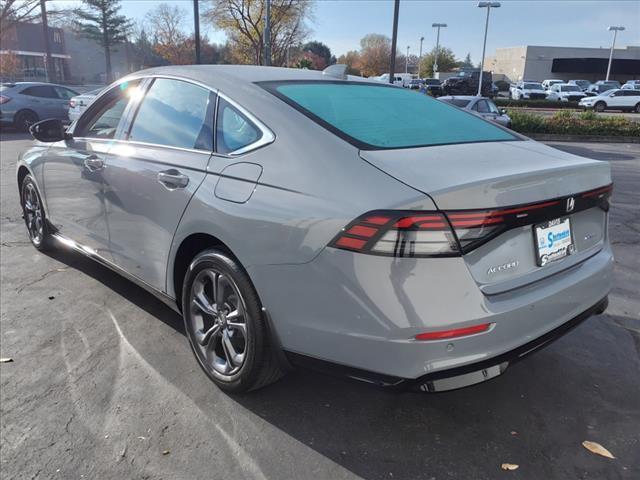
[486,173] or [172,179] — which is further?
[172,179]

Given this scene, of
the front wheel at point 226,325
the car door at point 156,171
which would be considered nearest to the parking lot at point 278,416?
the front wheel at point 226,325

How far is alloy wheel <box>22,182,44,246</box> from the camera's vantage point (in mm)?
4863

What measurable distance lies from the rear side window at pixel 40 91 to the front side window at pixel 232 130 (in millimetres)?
16649

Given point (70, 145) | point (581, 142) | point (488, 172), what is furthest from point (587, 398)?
point (581, 142)

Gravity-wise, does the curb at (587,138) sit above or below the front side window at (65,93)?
below

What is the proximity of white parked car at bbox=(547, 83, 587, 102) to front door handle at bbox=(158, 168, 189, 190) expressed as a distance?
45.9 m

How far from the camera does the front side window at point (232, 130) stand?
2.62 meters

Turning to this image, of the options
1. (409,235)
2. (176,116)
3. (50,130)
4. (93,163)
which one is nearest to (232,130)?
(176,116)

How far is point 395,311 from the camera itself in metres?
2.03

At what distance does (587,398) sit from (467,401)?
67 cm

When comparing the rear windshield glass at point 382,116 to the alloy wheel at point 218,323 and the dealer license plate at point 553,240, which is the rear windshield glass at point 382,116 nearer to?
the dealer license plate at point 553,240

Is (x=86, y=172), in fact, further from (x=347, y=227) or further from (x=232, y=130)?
(x=347, y=227)

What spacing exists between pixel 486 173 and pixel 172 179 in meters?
1.67

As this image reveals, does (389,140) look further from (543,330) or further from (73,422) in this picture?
(73,422)
